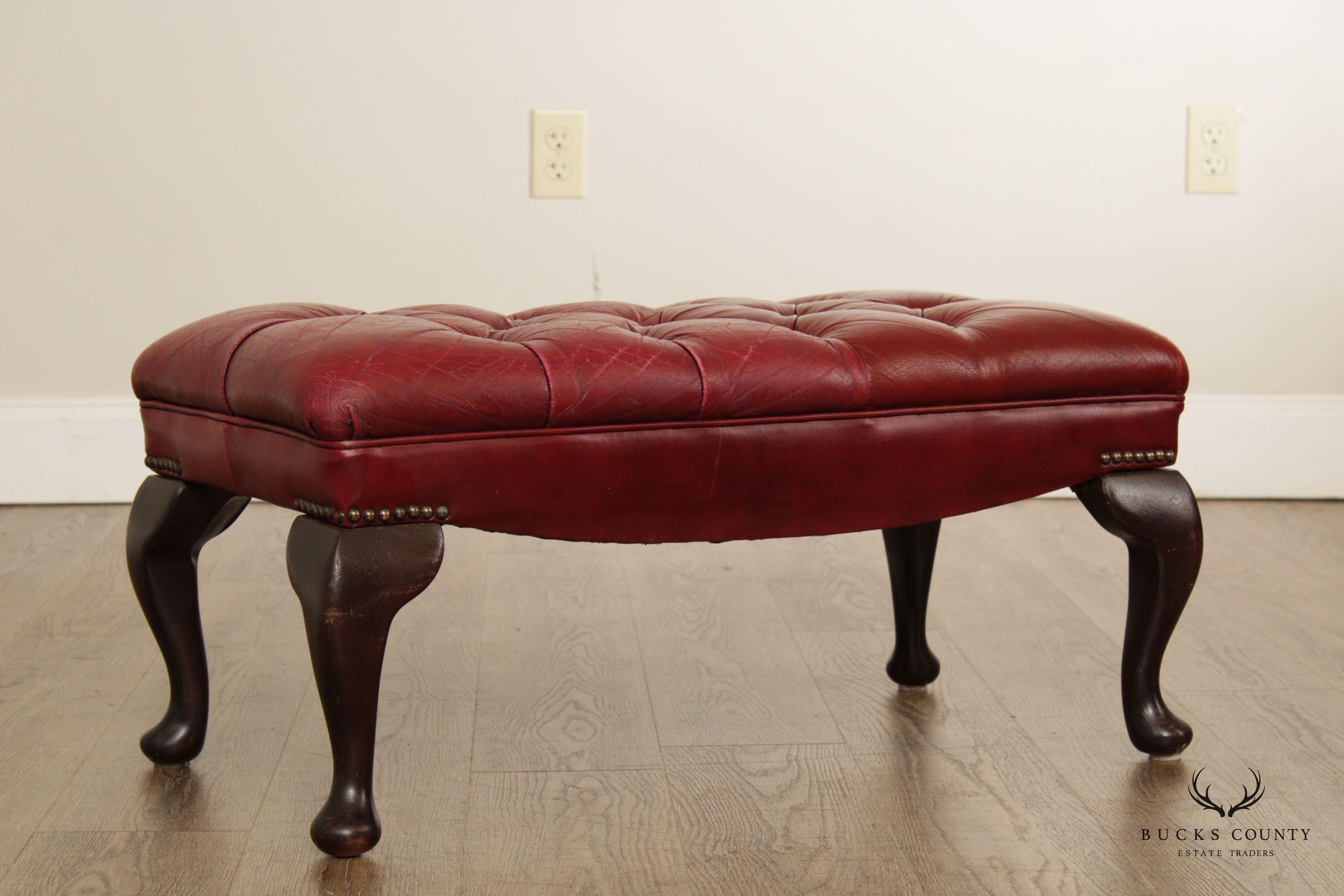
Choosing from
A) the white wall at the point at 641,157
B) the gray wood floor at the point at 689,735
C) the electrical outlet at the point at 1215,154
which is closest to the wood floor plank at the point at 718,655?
the gray wood floor at the point at 689,735

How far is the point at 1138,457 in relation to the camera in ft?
3.08

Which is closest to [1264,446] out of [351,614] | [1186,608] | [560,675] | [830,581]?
[1186,608]

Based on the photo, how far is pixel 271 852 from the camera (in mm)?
844

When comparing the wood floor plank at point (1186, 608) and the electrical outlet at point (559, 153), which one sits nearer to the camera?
the wood floor plank at point (1186, 608)

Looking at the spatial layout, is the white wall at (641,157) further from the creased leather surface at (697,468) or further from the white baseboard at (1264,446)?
the creased leather surface at (697,468)

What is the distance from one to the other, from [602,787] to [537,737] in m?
0.12

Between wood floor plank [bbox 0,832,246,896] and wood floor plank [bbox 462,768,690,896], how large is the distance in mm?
180

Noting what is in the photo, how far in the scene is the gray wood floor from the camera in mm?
831

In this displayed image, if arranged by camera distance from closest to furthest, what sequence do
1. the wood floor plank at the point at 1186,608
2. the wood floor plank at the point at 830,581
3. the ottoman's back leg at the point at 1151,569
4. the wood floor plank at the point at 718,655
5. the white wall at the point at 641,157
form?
the ottoman's back leg at the point at 1151,569
the wood floor plank at the point at 718,655
the wood floor plank at the point at 1186,608
the wood floor plank at the point at 830,581
the white wall at the point at 641,157

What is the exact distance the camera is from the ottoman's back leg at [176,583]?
0.93m

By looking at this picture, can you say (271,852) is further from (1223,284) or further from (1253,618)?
(1223,284)

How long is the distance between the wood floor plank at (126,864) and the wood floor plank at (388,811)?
0.02 m

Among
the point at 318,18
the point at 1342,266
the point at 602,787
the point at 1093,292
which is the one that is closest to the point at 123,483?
the point at 318,18

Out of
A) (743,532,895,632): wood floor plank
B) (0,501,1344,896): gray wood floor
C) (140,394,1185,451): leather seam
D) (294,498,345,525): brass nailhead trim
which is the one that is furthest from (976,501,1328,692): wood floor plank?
(294,498,345,525): brass nailhead trim
